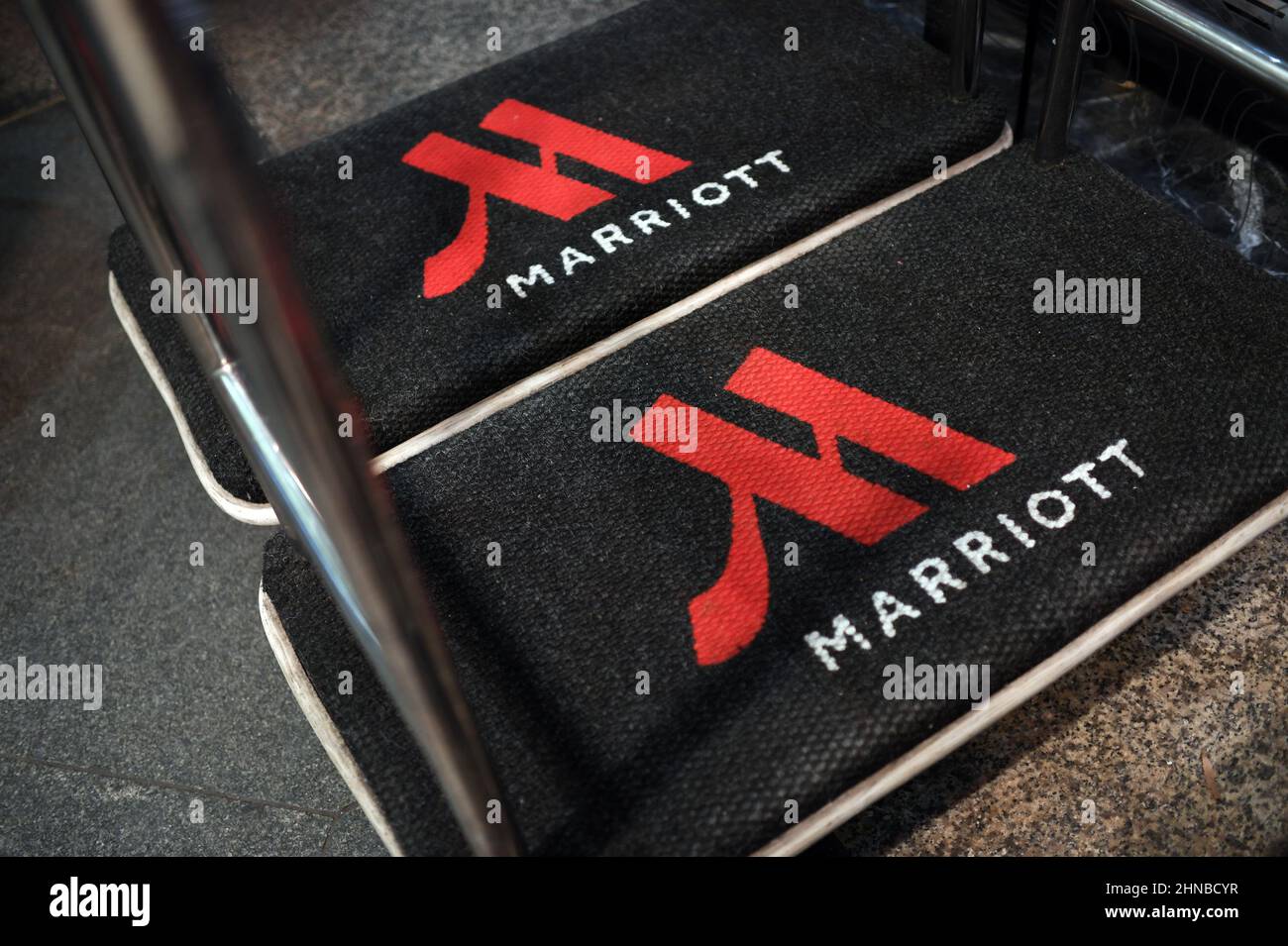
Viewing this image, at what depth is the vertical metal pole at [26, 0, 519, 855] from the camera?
16.4 inches

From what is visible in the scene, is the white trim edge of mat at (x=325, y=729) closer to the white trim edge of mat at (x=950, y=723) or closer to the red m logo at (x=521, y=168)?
the white trim edge of mat at (x=950, y=723)

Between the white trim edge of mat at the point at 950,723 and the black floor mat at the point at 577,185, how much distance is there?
0.85ft

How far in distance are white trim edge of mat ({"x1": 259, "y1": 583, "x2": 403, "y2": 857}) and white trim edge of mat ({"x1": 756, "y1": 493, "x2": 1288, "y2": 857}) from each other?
0.92ft

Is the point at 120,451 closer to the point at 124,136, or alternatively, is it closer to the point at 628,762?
the point at 628,762

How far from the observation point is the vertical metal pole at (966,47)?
1.25 metres

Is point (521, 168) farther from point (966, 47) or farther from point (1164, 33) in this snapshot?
point (1164, 33)

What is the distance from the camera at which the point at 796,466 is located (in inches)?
41.7

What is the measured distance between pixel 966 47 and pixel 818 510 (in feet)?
1.89

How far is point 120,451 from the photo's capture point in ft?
4.62

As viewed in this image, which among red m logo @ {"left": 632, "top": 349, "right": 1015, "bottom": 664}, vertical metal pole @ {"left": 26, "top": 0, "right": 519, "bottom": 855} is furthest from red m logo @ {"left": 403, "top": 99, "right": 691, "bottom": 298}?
vertical metal pole @ {"left": 26, "top": 0, "right": 519, "bottom": 855}

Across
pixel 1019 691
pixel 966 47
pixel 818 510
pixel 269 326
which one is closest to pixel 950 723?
pixel 1019 691

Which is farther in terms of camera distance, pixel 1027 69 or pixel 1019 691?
pixel 1027 69

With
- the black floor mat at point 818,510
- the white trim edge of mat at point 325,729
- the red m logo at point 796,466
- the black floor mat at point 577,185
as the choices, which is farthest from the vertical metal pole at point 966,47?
the white trim edge of mat at point 325,729

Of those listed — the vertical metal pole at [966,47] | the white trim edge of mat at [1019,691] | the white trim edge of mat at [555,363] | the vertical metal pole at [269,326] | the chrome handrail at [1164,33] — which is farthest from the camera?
the vertical metal pole at [966,47]
